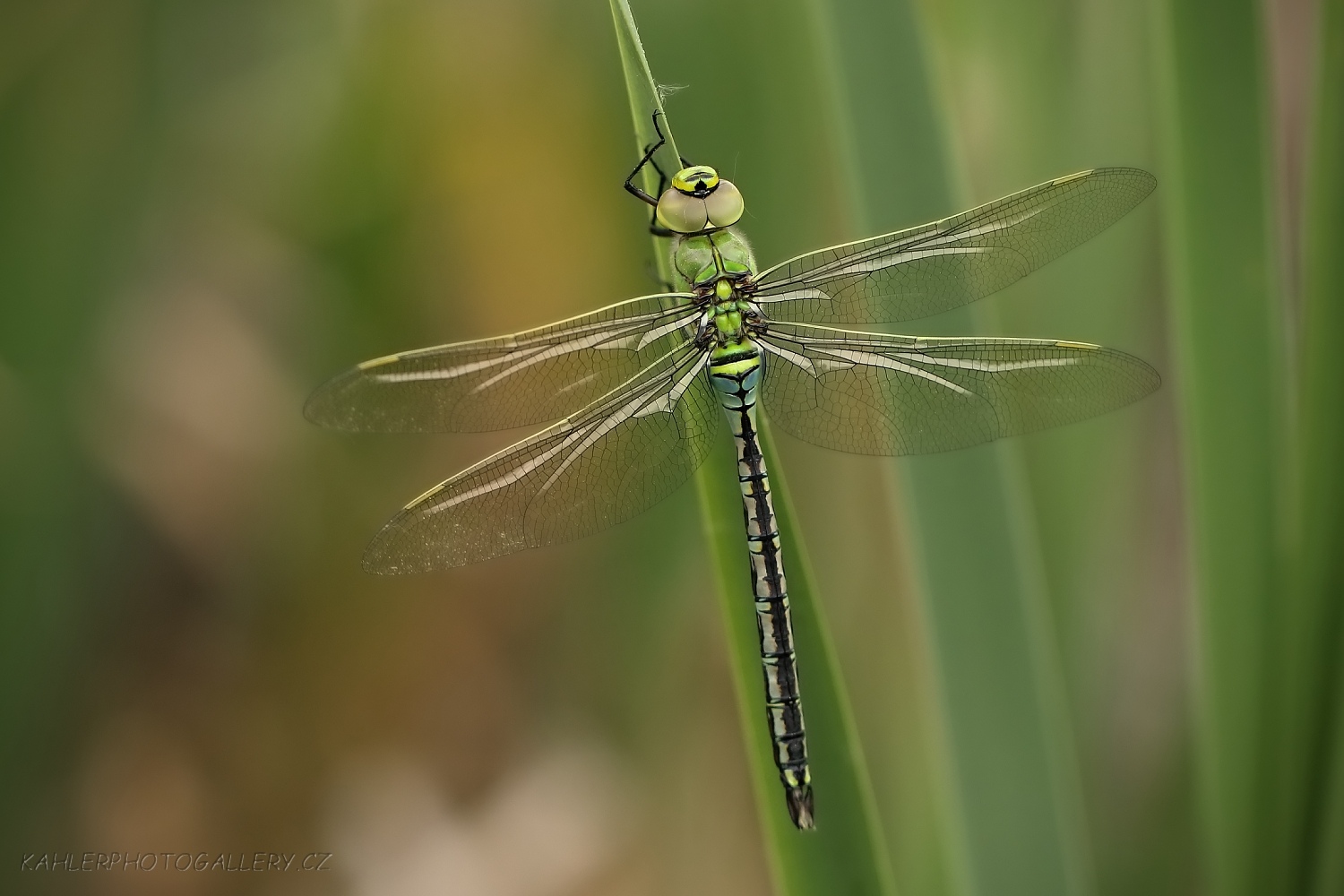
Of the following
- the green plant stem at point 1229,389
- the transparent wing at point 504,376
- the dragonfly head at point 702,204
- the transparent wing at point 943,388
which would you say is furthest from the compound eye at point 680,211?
the green plant stem at point 1229,389

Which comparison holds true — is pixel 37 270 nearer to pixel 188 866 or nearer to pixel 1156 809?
pixel 188 866

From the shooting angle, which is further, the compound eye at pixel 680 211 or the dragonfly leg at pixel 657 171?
the compound eye at pixel 680 211

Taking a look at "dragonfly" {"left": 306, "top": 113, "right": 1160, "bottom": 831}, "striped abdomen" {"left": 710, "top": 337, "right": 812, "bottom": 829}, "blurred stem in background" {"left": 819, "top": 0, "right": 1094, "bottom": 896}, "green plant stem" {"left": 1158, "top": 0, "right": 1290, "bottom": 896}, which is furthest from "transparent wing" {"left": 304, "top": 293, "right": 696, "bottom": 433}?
"green plant stem" {"left": 1158, "top": 0, "right": 1290, "bottom": 896}

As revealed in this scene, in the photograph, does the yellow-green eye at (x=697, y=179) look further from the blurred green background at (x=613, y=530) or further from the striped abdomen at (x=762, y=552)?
the striped abdomen at (x=762, y=552)

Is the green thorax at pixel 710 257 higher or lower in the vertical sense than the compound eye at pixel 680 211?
lower

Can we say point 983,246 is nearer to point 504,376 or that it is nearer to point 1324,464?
point 1324,464

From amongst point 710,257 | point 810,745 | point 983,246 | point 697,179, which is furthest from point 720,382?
point 810,745

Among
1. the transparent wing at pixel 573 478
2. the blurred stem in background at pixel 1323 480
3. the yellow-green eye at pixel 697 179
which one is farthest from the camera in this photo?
the yellow-green eye at pixel 697 179
